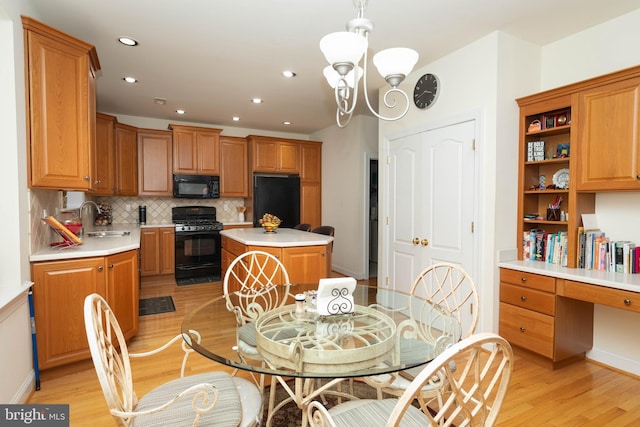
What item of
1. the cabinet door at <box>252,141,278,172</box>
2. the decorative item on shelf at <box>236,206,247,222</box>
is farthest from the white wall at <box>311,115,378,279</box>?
the decorative item on shelf at <box>236,206,247,222</box>

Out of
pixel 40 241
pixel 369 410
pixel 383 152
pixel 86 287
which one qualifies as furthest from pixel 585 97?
pixel 40 241

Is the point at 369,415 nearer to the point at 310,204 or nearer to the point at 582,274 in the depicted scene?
the point at 582,274

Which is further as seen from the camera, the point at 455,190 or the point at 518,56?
the point at 455,190

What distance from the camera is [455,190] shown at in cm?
298

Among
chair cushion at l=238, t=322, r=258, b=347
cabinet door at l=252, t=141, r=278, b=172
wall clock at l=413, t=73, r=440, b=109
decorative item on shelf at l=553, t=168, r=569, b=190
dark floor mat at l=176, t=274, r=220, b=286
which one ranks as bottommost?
dark floor mat at l=176, t=274, r=220, b=286

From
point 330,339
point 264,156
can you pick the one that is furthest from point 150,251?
point 330,339

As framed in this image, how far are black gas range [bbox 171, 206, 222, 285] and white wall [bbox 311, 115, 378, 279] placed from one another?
197 cm

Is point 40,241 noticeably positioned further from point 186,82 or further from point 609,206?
point 609,206

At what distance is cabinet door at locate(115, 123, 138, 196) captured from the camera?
15.9 feet

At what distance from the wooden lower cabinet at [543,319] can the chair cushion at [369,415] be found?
1681mm

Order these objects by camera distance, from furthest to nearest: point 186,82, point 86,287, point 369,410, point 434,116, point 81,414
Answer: point 186,82 < point 434,116 < point 86,287 < point 81,414 < point 369,410

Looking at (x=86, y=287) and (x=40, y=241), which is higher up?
(x=40, y=241)

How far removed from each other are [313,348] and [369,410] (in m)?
0.31

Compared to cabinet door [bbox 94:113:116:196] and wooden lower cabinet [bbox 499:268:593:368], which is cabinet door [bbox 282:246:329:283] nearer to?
wooden lower cabinet [bbox 499:268:593:368]
